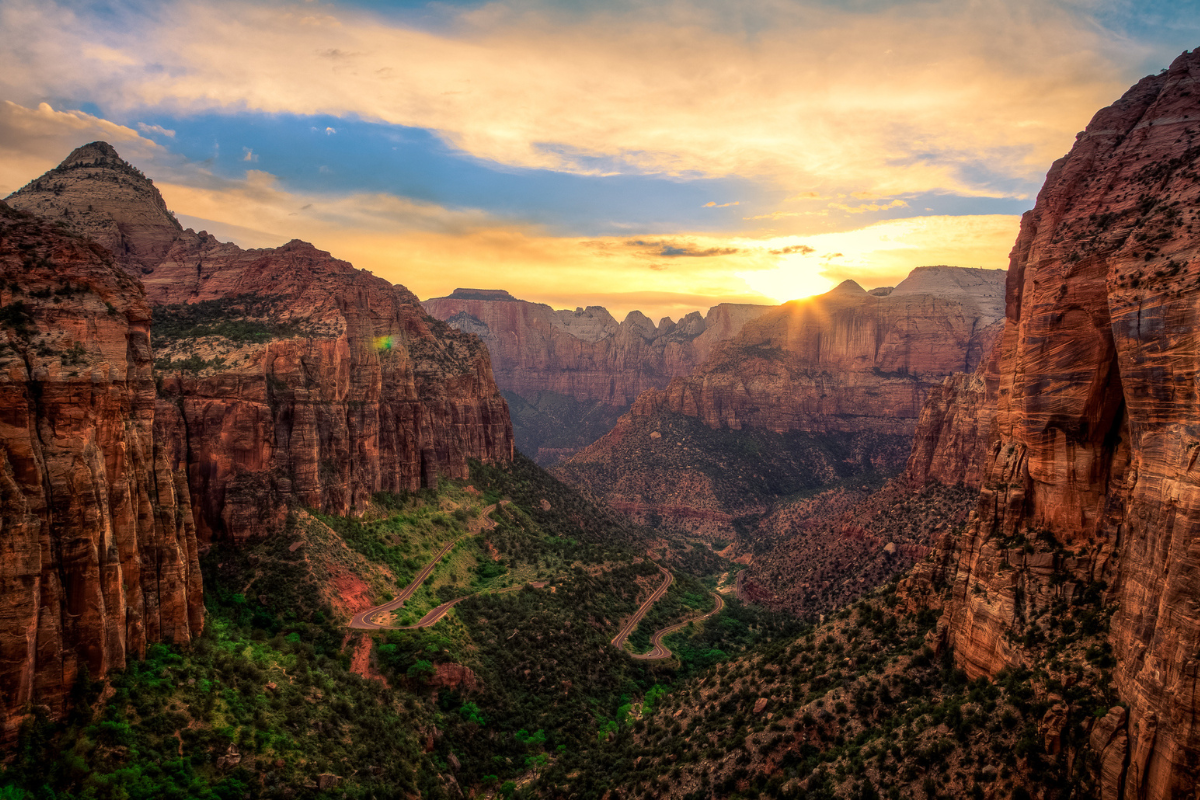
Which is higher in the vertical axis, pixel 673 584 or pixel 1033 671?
pixel 1033 671

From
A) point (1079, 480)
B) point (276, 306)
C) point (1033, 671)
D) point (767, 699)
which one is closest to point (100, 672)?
point (767, 699)

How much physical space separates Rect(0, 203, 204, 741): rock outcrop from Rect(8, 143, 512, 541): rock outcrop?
23798 mm

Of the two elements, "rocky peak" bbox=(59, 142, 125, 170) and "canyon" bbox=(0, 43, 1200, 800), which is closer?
"canyon" bbox=(0, 43, 1200, 800)

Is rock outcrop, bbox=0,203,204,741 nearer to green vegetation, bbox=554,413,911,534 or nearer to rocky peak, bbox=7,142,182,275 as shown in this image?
rocky peak, bbox=7,142,182,275

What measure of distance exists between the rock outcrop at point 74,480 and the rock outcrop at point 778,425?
12140 cm

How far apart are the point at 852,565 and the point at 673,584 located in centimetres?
2567

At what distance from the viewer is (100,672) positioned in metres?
34.3

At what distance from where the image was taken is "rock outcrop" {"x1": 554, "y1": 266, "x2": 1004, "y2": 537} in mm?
161500

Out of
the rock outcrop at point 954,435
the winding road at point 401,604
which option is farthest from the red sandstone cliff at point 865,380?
the winding road at point 401,604

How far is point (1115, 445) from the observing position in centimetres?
3109

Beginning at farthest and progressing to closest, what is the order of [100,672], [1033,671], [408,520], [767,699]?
[408,520], [767,699], [100,672], [1033,671]

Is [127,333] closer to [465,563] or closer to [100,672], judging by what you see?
[100,672]

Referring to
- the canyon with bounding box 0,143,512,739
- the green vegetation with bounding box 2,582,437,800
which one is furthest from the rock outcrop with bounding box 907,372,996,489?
the green vegetation with bounding box 2,582,437,800

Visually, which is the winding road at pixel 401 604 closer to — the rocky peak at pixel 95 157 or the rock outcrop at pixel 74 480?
the rock outcrop at pixel 74 480
